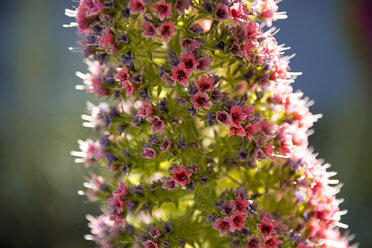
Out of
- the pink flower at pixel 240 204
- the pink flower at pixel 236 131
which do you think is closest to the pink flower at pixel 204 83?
the pink flower at pixel 236 131

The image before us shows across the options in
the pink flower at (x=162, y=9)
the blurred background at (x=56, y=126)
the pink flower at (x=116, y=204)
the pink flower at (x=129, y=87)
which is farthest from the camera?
the blurred background at (x=56, y=126)

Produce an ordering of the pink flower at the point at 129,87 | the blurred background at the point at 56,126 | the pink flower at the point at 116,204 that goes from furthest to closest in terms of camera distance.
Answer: the blurred background at the point at 56,126 → the pink flower at the point at 116,204 → the pink flower at the point at 129,87

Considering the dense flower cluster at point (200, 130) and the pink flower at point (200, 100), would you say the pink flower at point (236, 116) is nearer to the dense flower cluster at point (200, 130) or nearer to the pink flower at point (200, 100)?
the dense flower cluster at point (200, 130)

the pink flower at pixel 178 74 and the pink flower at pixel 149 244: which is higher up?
the pink flower at pixel 178 74

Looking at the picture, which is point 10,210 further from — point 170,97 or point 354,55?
point 354,55

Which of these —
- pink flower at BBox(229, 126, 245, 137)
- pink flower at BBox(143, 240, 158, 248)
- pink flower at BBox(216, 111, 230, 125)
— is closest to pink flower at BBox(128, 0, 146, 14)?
pink flower at BBox(216, 111, 230, 125)

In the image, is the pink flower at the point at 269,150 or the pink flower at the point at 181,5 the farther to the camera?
the pink flower at the point at 269,150

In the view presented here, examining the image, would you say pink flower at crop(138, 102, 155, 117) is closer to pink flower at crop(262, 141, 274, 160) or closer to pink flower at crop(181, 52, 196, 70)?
pink flower at crop(181, 52, 196, 70)

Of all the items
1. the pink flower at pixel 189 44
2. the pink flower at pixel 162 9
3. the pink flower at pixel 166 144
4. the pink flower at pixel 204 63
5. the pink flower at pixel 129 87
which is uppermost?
the pink flower at pixel 162 9
